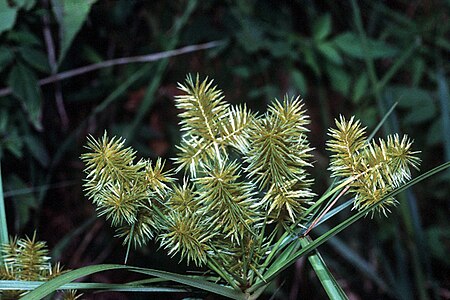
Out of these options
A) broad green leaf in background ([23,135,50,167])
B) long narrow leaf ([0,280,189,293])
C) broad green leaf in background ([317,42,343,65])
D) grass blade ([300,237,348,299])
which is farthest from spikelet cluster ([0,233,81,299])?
broad green leaf in background ([317,42,343,65])

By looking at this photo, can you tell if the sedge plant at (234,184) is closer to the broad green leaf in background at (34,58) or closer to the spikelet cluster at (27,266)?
the spikelet cluster at (27,266)

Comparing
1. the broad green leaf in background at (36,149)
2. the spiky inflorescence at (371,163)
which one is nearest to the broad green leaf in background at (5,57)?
the broad green leaf in background at (36,149)

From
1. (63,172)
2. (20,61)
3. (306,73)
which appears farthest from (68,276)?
(306,73)

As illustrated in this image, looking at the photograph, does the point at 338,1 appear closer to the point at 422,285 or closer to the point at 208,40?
the point at 208,40

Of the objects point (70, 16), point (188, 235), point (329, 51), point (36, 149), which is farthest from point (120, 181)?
point (329, 51)

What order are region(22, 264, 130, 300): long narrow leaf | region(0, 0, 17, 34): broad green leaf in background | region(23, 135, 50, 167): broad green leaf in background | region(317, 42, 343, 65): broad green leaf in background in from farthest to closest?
region(317, 42, 343, 65): broad green leaf in background, region(23, 135, 50, 167): broad green leaf in background, region(0, 0, 17, 34): broad green leaf in background, region(22, 264, 130, 300): long narrow leaf

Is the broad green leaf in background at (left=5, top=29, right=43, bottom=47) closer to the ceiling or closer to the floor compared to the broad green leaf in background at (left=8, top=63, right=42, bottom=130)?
closer to the ceiling

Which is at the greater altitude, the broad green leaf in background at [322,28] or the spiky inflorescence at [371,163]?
the broad green leaf in background at [322,28]

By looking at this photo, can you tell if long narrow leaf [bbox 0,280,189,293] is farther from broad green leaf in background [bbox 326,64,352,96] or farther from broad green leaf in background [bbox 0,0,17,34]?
broad green leaf in background [bbox 326,64,352,96]
